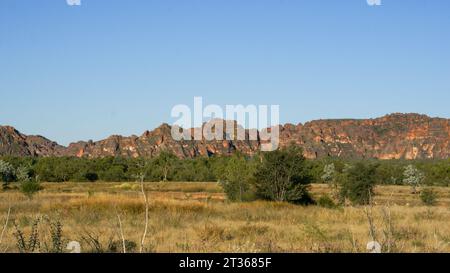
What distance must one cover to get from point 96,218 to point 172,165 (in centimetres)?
6610

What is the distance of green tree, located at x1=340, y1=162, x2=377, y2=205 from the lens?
3531 cm

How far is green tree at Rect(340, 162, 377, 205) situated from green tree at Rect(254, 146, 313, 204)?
7.45m

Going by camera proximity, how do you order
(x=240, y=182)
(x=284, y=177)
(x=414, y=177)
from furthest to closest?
1. (x=414, y=177)
2. (x=240, y=182)
3. (x=284, y=177)

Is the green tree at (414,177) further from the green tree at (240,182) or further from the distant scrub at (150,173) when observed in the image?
the green tree at (240,182)

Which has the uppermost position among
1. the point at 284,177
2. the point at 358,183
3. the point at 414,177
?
the point at 284,177

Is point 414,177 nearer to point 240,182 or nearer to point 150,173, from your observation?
point 150,173

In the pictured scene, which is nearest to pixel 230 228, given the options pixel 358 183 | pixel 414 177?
pixel 358 183

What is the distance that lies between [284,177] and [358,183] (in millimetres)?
9377

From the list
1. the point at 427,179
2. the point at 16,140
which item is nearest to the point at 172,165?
the point at 427,179

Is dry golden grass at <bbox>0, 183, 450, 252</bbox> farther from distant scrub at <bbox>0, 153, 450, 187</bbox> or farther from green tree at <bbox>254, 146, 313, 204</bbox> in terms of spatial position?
distant scrub at <bbox>0, 153, 450, 187</bbox>

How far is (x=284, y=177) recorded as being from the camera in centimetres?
2839
